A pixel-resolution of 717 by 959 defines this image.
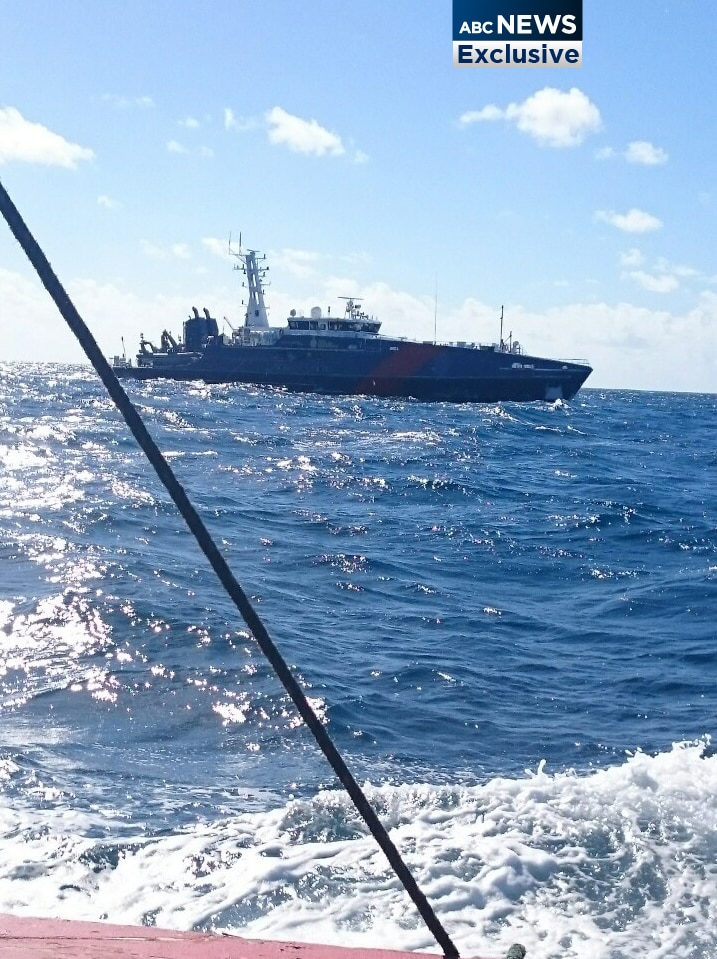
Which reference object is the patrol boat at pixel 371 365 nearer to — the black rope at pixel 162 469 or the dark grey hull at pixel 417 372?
the dark grey hull at pixel 417 372

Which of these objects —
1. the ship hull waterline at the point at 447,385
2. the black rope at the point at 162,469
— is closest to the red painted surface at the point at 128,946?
the black rope at the point at 162,469

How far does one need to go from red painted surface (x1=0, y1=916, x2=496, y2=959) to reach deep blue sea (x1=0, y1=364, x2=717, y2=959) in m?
1.69

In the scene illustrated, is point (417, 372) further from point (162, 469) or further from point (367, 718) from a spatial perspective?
point (162, 469)

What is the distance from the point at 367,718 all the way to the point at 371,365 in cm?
5507

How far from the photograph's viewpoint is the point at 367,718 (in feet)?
25.4

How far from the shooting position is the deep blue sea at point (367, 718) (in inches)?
187

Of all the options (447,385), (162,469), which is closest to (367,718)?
(162,469)

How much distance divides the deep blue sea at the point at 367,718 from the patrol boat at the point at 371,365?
41.8 m

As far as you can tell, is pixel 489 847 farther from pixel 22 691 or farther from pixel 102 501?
pixel 102 501

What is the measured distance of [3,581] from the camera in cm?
1155

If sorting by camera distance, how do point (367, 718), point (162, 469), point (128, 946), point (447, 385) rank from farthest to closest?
point (447, 385), point (367, 718), point (128, 946), point (162, 469)

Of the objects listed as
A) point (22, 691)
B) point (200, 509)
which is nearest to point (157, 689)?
point (22, 691)

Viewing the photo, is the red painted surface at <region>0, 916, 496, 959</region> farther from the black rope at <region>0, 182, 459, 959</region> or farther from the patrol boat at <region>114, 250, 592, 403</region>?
the patrol boat at <region>114, 250, 592, 403</region>

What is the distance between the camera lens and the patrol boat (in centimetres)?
6075
